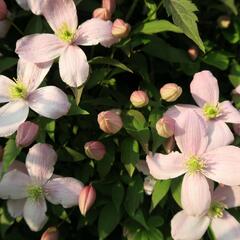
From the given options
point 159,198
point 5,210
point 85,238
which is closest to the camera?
point 159,198

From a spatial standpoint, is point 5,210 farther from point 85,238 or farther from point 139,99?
point 139,99

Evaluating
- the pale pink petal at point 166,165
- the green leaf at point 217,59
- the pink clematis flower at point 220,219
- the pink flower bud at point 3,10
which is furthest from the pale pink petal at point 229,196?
the pink flower bud at point 3,10

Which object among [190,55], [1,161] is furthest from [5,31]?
[190,55]

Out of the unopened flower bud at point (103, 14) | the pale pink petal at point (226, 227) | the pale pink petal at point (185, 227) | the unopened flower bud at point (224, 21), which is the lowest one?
the pale pink petal at point (226, 227)

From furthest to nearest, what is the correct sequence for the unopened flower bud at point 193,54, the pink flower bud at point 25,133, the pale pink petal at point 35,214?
the unopened flower bud at point 193,54
the pale pink petal at point 35,214
the pink flower bud at point 25,133

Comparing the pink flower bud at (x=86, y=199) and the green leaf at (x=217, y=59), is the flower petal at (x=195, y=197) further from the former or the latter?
the green leaf at (x=217, y=59)

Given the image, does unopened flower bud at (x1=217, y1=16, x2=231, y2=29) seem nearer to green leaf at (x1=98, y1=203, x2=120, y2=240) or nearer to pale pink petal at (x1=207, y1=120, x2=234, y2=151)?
pale pink petal at (x1=207, y1=120, x2=234, y2=151)

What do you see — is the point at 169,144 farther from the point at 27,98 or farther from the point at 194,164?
the point at 27,98

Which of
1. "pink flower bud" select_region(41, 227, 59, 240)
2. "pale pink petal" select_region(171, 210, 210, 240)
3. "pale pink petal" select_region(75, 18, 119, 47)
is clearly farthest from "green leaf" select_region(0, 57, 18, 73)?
"pale pink petal" select_region(171, 210, 210, 240)
